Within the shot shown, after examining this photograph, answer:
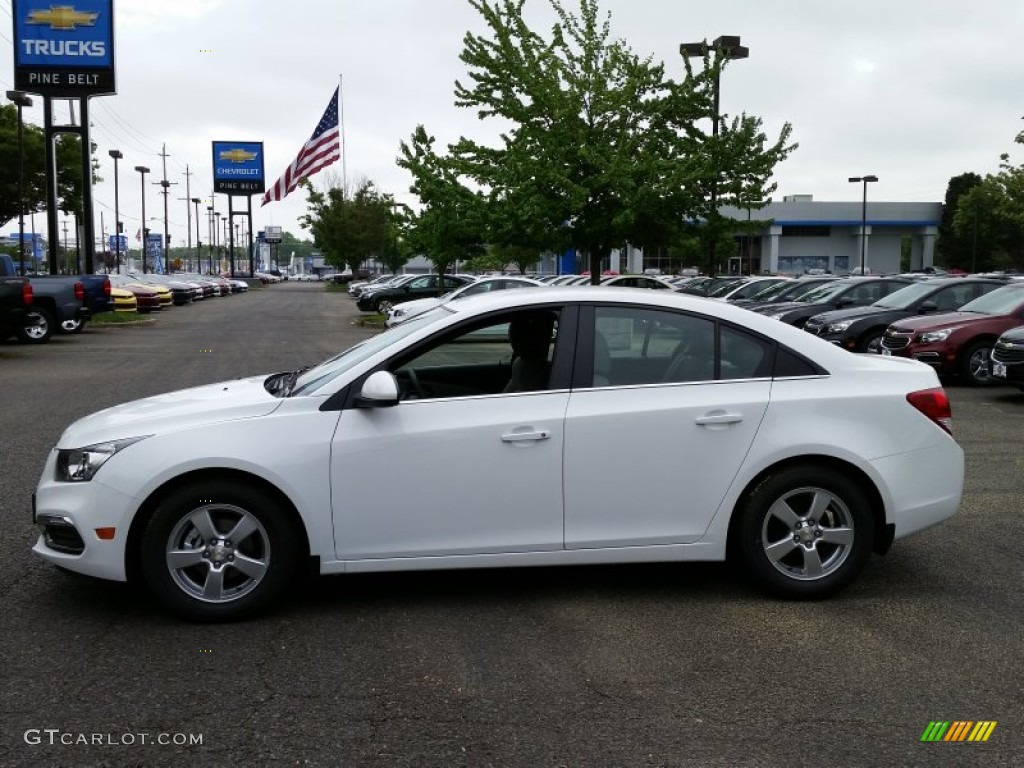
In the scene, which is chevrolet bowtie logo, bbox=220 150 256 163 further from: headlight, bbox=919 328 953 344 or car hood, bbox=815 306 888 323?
headlight, bbox=919 328 953 344

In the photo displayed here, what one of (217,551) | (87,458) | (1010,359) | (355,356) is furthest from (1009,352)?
(87,458)

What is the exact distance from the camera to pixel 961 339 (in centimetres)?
1449

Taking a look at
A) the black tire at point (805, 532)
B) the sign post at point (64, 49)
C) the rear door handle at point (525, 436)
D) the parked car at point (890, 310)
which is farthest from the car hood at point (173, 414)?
the sign post at point (64, 49)

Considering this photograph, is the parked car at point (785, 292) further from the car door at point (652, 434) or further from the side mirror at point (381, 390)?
the side mirror at point (381, 390)

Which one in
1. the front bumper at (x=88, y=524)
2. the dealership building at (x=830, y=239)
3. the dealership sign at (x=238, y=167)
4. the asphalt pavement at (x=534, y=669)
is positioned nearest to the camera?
the asphalt pavement at (x=534, y=669)

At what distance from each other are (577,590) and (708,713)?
153 cm

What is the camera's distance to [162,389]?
45.3 ft

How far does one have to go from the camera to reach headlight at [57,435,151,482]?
468 cm

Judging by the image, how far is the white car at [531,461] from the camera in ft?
15.3

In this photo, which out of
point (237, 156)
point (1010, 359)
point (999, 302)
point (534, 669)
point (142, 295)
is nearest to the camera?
point (534, 669)

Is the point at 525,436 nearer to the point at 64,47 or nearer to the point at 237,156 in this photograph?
the point at 64,47

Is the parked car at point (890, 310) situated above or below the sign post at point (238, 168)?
below

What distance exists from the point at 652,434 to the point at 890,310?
13460 millimetres

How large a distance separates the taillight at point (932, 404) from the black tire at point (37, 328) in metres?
21.0
